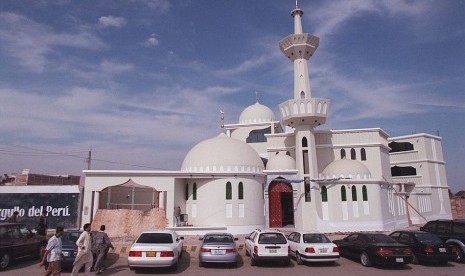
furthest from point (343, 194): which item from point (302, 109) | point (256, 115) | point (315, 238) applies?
point (256, 115)

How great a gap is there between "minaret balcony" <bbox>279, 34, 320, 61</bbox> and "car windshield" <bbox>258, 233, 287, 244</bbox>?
20.7m

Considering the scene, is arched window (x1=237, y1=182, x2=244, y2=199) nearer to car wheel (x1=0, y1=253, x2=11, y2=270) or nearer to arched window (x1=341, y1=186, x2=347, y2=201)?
arched window (x1=341, y1=186, x2=347, y2=201)

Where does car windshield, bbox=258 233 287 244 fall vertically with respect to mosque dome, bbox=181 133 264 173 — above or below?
below

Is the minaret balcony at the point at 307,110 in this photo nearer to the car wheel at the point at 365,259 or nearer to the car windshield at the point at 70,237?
the car wheel at the point at 365,259

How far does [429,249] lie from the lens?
42.1ft

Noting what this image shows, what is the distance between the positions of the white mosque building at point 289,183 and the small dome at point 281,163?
0.09m

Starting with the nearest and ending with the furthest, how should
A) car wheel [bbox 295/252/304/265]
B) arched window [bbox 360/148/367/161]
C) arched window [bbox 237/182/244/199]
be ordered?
car wheel [bbox 295/252/304/265]
arched window [bbox 237/182/244/199]
arched window [bbox 360/148/367/161]

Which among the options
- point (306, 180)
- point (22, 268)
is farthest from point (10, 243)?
point (306, 180)

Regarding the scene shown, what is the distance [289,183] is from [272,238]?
551 inches

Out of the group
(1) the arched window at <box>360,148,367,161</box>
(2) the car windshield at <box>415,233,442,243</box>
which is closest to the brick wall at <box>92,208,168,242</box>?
(2) the car windshield at <box>415,233,442,243</box>

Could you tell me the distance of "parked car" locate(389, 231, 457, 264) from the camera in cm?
1277

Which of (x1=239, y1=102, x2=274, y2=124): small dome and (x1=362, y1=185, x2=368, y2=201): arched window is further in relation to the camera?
(x1=239, y1=102, x2=274, y2=124): small dome

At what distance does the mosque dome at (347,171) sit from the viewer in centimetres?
2641

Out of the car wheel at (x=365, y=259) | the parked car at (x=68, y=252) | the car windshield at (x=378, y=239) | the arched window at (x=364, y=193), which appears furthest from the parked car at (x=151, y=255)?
the arched window at (x=364, y=193)
